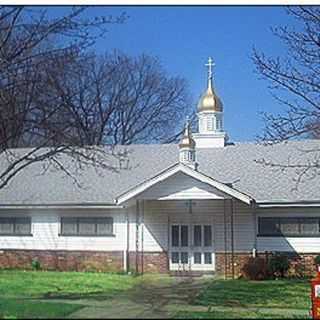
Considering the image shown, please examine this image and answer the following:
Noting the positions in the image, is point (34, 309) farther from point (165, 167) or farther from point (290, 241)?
point (165, 167)

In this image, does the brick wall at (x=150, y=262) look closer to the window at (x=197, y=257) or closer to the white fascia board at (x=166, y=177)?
the window at (x=197, y=257)

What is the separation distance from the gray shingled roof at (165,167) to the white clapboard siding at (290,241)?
1.55ft

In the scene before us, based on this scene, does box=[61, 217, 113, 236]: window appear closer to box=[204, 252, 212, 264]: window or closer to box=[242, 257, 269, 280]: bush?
box=[204, 252, 212, 264]: window

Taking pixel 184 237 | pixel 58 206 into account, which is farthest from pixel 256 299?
pixel 58 206

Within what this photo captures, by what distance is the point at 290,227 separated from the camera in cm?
2261

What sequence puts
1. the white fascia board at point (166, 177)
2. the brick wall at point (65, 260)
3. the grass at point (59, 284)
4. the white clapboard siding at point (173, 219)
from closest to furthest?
the grass at point (59, 284), the white fascia board at point (166, 177), the white clapboard siding at point (173, 219), the brick wall at point (65, 260)

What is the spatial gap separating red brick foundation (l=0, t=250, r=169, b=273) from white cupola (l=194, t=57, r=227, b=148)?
724 cm

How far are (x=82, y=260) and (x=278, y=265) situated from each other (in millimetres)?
7380

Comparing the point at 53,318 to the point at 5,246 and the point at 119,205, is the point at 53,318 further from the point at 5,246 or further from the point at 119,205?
the point at 5,246

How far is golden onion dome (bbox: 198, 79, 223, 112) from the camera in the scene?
30750 mm

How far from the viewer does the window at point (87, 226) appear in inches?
950

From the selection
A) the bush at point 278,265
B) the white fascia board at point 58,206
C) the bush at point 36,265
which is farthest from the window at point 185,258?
the bush at point 36,265

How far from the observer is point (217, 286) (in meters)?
19.0

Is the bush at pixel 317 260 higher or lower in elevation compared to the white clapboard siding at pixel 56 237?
lower
